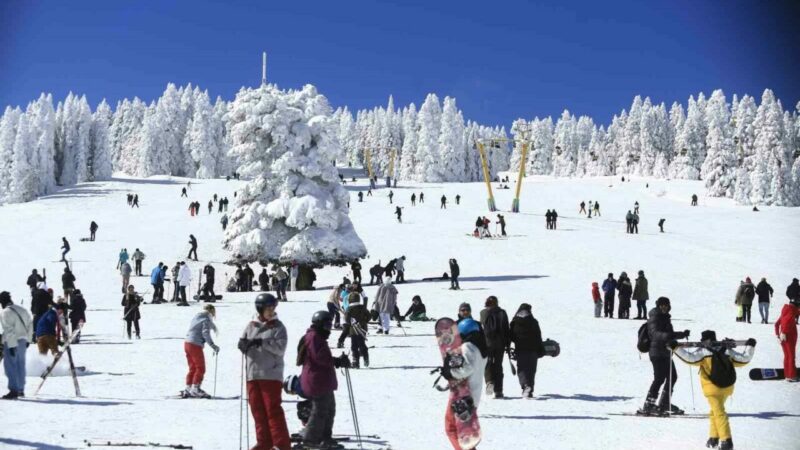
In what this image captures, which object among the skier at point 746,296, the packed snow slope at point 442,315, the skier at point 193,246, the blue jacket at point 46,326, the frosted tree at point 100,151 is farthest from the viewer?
the frosted tree at point 100,151

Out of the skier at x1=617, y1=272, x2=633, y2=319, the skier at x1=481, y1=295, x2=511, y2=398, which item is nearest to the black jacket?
the skier at x1=481, y1=295, x2=511, y2=398

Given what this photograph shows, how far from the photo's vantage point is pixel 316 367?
7.66 meters

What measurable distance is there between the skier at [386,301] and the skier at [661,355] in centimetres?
937

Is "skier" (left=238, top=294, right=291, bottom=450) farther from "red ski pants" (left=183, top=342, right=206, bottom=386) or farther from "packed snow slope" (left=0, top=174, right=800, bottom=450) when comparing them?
"red ski pants" (left=183, top=342, right=206, bottom=386)

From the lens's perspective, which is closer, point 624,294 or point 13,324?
point 13,324

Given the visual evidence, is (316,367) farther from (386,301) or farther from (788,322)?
(386,301)

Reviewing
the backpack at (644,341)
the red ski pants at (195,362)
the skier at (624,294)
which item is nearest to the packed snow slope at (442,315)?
the red ski pants at (195,362)

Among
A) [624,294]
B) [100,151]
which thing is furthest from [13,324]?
[100,151]

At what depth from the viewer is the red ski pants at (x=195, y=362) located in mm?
11172

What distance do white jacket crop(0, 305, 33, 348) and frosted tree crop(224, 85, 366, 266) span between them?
21.8m

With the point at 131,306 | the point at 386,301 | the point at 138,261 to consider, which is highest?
the point at 386,301

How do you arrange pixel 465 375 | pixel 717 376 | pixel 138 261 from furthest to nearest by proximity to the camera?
pixel 138 261
pixel 717 376
pixel 465 375

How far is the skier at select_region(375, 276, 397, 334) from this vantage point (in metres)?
19.1

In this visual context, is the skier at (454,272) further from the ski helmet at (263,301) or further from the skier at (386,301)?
the ski helmet at (263,301)
